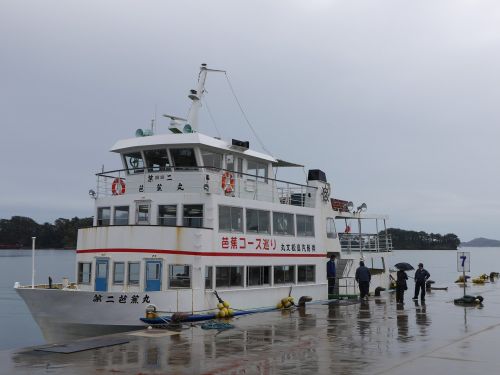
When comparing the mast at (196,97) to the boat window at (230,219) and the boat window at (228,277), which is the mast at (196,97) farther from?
the boat window at (228,277)

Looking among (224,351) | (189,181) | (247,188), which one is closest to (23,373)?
(224,351)

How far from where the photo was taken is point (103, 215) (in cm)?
1884

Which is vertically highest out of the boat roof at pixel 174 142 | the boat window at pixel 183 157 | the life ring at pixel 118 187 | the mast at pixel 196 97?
the mast at pixel 196 97

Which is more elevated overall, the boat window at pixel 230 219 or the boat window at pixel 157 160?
the boat window at pixel 157 160

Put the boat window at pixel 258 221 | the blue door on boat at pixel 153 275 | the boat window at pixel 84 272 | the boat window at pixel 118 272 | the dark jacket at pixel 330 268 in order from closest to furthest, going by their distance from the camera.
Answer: the blue door on boat at pixel 153 275
the boat window at pixel 118 272
the boat window at pixel 84 272
the boat window at pixel 258 221
the dark jacket at pixel 330 268

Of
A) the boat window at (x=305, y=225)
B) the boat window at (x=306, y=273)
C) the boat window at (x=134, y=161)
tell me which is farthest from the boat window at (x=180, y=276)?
the boat window at (x=305, y=225)

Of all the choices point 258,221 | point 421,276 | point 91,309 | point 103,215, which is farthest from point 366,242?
point 91,309

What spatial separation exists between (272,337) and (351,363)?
133 inches

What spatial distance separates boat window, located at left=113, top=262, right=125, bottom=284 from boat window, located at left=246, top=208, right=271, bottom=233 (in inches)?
180

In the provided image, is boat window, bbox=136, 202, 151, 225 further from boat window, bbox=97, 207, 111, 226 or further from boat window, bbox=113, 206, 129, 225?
boat window, bbox=97, 207, 111, 226

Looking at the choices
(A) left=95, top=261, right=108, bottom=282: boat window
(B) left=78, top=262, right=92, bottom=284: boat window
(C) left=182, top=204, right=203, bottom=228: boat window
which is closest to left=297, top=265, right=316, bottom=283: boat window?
(C) left=182, top=204, right=203, bottom=228: boat window

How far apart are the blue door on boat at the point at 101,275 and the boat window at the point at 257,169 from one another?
6499 millimetres

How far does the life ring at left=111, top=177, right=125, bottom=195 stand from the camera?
18906mm

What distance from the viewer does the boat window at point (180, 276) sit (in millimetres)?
16516
